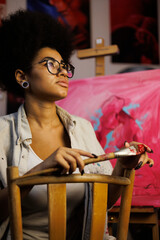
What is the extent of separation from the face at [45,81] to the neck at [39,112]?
4cm

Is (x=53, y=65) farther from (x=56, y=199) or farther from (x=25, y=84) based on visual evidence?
(x=56, y=199)

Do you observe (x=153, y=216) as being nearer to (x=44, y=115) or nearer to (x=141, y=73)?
(x=44, y=115)

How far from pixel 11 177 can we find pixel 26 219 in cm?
44

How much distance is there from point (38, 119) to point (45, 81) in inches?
6.8

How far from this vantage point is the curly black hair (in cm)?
128

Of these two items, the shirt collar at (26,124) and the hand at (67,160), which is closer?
the hand at (67,160)

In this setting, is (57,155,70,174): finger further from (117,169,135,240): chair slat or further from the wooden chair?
(117,169,135,240): chair slat

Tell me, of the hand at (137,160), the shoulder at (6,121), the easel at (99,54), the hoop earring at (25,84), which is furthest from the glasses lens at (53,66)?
the easel at (99,54)

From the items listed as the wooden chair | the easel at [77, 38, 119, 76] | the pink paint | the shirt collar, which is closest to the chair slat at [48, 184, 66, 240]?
the wooden chair

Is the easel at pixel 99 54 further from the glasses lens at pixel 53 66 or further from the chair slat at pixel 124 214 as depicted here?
the chair slat at pixel 124 214

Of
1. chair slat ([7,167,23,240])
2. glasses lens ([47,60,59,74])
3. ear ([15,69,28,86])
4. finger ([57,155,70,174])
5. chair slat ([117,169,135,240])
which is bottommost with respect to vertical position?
chair slat ([117,169,135,240])

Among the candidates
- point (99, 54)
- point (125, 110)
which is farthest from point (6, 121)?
point (99, 54)

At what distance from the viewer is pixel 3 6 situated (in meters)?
2.36

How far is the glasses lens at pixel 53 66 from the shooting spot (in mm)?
1191
